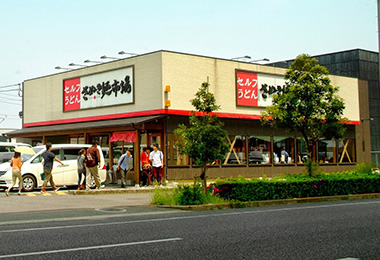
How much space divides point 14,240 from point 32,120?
88.2ft

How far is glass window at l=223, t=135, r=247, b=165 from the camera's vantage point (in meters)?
30.8

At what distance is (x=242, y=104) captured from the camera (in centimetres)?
3097

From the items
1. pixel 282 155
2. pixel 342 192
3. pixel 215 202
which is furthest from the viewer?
pixel 282 155

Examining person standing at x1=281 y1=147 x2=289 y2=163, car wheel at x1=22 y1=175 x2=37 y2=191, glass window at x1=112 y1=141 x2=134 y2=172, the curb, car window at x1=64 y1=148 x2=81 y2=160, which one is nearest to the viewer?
the curb

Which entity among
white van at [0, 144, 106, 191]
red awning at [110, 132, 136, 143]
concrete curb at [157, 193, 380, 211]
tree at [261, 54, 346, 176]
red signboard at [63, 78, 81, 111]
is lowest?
concrete curb at [157, 193, 380, 211]

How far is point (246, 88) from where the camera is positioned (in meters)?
31.3

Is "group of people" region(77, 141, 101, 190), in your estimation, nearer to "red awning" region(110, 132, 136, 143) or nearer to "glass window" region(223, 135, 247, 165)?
"red awning" region(110, 132, 136, 143)

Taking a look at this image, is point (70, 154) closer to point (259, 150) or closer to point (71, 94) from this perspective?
point (71, 94)

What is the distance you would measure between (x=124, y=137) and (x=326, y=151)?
15381 millimetres

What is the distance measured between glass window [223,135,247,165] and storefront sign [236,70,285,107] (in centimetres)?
203

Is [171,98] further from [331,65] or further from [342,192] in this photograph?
[331,65]

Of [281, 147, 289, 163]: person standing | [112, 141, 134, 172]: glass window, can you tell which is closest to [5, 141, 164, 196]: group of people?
[112, 141, 134, 172]: glass window

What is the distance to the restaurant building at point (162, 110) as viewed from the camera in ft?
91.0

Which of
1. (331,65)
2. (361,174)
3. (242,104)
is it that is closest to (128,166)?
(242,104)
